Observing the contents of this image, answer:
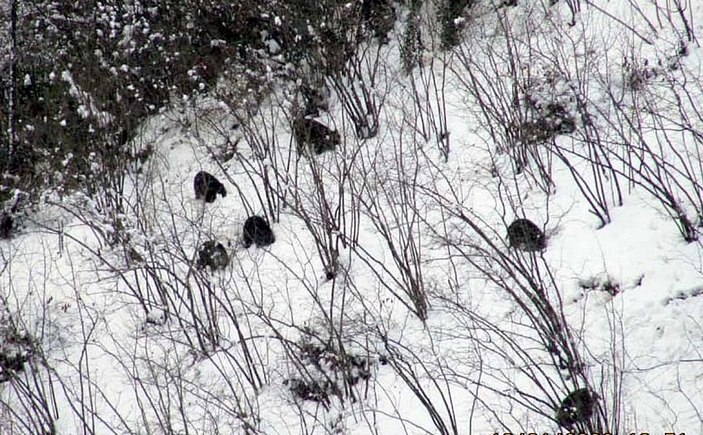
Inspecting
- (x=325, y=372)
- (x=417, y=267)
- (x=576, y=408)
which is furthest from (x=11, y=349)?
(x=576, y=408)

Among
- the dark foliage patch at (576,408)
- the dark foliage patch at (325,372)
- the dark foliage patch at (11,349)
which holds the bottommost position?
the dark foliage patch at (576,408)

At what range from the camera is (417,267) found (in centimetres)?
1375

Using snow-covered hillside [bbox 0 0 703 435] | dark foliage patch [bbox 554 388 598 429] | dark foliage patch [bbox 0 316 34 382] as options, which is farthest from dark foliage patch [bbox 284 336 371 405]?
dark foliage patch [bbox 0 316 34 382]

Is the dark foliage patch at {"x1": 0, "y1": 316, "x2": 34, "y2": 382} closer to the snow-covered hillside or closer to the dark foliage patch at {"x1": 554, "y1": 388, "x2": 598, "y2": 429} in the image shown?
the snow-covered hillside

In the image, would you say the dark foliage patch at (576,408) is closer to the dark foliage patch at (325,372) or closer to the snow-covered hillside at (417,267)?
the snow-covered hillside at (417,267)

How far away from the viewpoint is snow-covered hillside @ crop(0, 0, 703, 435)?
1110 centimetres

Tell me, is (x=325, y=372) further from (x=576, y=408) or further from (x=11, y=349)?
(x=11, y=349)

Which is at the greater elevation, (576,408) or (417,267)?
(417,267)

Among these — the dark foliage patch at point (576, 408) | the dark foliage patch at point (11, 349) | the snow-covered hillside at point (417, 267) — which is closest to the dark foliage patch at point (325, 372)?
the snow-covered hillside at point (417, 267)

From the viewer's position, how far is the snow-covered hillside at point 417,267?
11.1 m

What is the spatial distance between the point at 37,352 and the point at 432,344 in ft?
24.2

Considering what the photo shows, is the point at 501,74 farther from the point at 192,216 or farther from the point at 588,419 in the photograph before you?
the point at 588,419

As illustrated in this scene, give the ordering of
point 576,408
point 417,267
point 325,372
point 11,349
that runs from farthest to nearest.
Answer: point 11,349 < point 417,267 < point 325,372 < point 576,408

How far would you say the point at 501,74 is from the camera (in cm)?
1658
